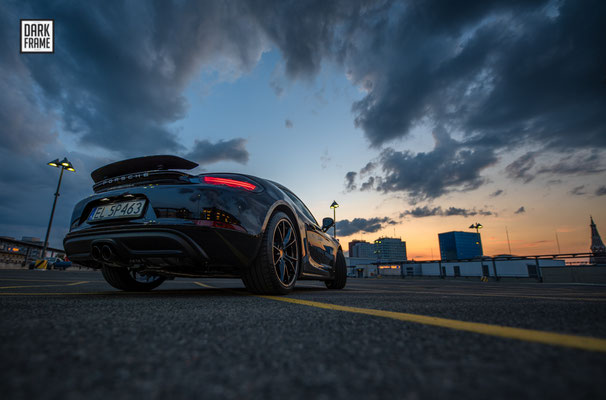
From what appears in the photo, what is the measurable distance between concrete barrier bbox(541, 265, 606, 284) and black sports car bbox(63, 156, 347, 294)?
22351 mm

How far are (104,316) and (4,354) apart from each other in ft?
2.58

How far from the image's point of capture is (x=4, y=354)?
825mm

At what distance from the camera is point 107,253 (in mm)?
2775

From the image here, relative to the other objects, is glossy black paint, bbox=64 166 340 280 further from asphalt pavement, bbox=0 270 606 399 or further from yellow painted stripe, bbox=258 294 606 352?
yellow painted stripe, bbox=258 294 606 352

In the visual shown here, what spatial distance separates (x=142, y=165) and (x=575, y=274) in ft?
83.6

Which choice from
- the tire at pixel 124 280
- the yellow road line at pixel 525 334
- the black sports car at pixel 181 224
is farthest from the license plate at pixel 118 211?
the yellow road line at pixel 525 334

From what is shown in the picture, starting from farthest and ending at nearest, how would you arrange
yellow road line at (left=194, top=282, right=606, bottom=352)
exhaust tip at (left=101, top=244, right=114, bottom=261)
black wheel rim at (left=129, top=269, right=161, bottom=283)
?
black wheel rim at (left=129, top=269, right=161, bottom=283) → exhaust tip at (left=101, top=244, right=114, bottom=261) → yellow road line at (left=194, top=282, right=606, bottom=352)

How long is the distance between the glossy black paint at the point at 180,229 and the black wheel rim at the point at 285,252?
0.33 metres

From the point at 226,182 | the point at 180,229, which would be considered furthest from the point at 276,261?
the point at 180,229

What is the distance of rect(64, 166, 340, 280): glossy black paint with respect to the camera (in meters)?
2.64

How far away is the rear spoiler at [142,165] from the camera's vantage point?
3.00 meters

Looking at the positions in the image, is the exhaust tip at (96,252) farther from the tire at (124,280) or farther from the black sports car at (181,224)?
the tire at (124,280)

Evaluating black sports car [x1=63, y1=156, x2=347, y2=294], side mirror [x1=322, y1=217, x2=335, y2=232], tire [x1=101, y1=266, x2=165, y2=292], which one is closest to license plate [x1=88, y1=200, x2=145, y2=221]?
black sports car [x1=63, y1=156, x2=347, y2=294]

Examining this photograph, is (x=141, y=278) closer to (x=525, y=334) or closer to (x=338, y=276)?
(x=338, y=276)
